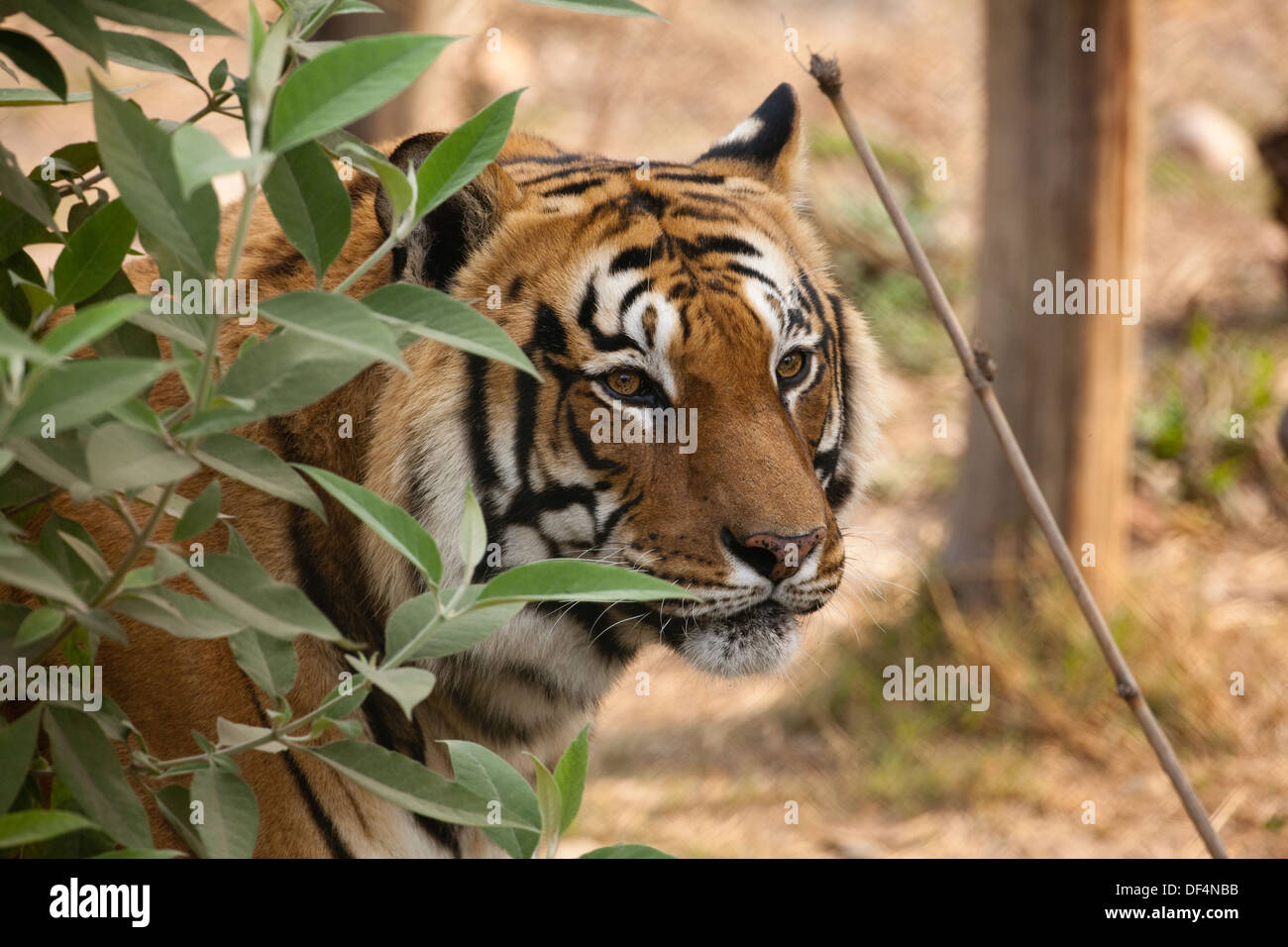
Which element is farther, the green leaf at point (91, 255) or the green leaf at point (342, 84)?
the green leaf at point (91, 255)

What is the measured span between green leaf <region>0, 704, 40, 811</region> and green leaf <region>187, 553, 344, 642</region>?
17 centimetres

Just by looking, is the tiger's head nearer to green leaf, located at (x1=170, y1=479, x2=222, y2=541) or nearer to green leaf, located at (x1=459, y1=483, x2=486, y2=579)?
green leaf, located at (x1=459, y1=483, x2=486, y2=579)

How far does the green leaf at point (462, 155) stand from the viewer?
99 cm

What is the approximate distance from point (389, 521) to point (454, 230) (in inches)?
34.4

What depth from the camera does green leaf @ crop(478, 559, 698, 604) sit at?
0.89m

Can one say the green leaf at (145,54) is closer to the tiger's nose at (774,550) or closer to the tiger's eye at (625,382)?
the tiger's eye at (625,382)

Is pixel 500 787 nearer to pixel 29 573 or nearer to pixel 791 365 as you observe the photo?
pixel 29 573

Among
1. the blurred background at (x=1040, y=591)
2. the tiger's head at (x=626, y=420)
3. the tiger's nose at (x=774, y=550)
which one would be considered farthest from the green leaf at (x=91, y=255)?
the blurred background at (x=1040, y=591)

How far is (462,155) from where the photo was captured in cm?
100

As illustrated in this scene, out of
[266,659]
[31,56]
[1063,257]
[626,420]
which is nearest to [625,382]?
[626,420]

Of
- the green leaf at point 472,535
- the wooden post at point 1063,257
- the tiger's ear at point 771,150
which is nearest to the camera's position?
the green leaf at point 472,535

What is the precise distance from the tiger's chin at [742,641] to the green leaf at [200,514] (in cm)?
89
